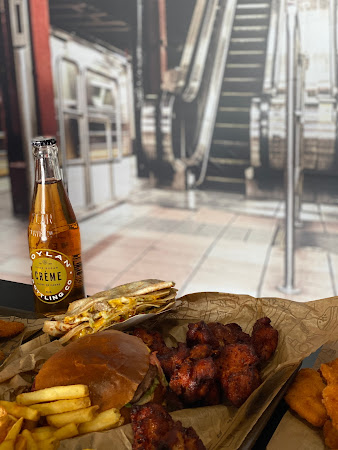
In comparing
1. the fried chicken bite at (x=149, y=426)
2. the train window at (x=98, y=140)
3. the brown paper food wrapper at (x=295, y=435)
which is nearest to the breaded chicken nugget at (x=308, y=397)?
the brown paper food wrapper at (x=295, y=435)

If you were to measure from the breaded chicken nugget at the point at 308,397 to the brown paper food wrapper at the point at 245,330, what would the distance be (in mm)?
30

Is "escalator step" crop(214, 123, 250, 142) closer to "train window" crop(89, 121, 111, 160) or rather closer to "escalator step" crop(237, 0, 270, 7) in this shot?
"escalator step" crop(237, 0, 270, 7)

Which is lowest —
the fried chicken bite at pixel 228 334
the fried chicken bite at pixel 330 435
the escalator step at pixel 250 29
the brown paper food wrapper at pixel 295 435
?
the brown paper food wrapper at pixel 295 435

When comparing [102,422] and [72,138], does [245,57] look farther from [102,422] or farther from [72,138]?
[102,422]

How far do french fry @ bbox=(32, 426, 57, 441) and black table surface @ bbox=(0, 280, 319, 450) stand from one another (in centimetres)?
35

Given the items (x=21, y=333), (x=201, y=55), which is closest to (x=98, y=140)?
(x=201, y=55)

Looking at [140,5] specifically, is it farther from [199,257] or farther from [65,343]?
[65,343]

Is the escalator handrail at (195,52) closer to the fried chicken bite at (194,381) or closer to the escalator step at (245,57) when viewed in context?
the escalator step at (245,57)

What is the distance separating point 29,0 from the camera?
5031mm

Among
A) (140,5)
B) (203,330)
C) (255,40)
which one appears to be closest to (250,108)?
(255,40)

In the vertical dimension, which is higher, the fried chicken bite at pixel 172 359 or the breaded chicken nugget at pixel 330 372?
the fried chicken bite at pixel 172 359

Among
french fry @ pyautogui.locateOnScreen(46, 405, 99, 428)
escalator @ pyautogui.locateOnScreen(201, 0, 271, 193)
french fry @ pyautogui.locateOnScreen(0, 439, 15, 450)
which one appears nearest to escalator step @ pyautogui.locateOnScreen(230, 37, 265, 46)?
escalator @ pyautogui.locateOnScreen(201, 0, 271, 193)

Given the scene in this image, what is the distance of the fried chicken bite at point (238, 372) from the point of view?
1.00 meters

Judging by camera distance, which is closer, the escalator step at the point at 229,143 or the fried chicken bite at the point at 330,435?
the fried chicken bite at the point at 330,435
